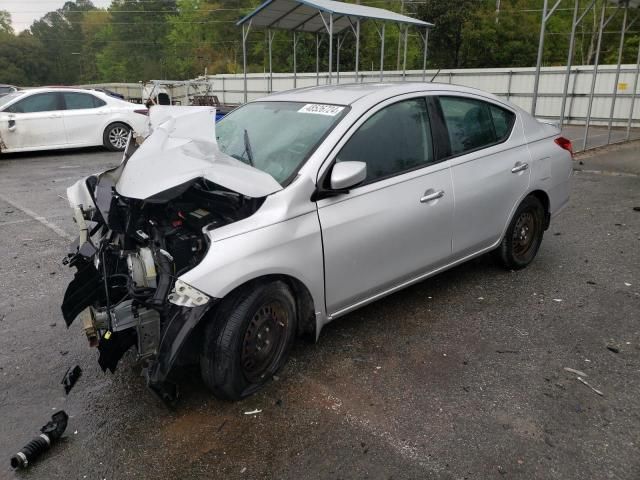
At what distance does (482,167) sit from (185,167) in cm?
233

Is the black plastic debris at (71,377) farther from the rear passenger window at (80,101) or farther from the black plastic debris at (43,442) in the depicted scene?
the rear passenger window at (80,101)

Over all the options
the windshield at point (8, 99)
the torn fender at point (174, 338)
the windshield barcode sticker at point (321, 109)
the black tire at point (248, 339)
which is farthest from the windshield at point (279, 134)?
the windshield at point (8, 99)

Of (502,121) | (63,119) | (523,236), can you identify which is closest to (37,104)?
(63,119)

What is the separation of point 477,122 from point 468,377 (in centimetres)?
209

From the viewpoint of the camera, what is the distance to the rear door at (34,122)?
1123 cm

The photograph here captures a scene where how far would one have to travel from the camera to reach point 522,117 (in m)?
4.55

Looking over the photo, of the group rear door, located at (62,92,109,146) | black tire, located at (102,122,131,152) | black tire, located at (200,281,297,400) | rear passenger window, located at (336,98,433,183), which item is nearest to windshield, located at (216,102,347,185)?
rear passenger window, located at (336,98,433,183)

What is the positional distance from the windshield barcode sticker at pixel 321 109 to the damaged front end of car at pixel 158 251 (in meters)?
0.77

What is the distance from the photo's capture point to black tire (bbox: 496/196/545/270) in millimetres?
4473

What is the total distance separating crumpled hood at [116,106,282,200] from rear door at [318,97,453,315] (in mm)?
478

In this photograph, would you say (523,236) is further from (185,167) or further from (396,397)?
(185,167)

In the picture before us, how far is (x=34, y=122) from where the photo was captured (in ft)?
37.5

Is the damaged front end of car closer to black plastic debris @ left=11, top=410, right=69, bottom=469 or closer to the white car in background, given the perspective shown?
black plastic debris @ left=11, top=410, right=69, bottom=469

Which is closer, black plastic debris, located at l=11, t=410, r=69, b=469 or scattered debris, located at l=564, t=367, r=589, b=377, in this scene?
black plastic debris, located at l=11, t=410, r=69, b=469
